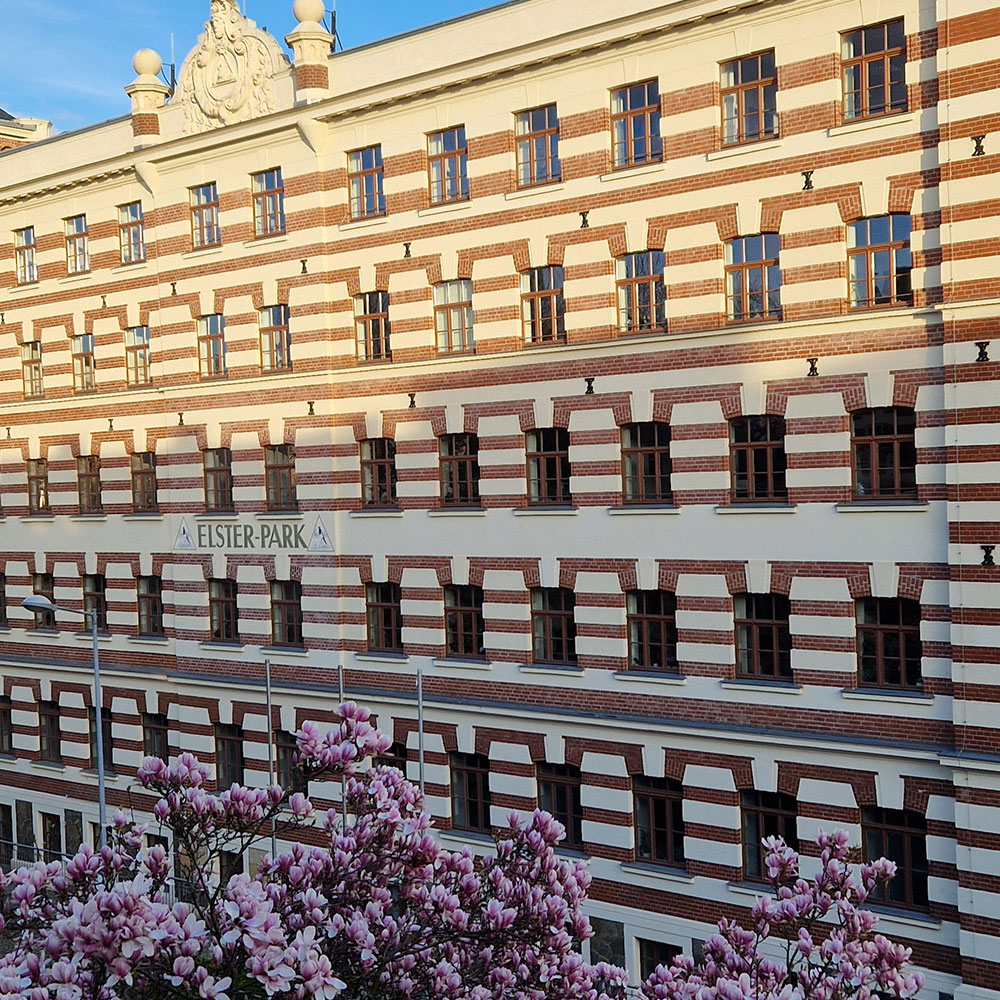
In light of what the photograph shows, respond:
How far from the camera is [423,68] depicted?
85.6 feet

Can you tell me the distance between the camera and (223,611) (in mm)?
30984

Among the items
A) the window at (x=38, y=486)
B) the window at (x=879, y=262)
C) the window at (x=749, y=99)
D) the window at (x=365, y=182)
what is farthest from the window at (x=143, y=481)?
the window at (x=879, y=262)

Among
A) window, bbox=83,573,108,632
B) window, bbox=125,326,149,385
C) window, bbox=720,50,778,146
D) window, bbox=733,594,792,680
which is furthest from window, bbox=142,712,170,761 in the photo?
window, bbox=720,50,778,146

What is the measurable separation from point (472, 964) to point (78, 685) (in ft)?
91.7

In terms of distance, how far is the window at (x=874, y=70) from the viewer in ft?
66.5

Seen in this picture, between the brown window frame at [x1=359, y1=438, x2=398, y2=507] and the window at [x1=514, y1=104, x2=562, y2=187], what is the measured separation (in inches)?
262

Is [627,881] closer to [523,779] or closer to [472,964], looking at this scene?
[523,779]

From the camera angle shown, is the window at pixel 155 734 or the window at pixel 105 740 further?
the window at pixel 105 740

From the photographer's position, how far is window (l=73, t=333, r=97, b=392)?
114 feet

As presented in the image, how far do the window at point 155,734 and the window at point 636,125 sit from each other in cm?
1927

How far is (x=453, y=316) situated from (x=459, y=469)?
10.9 feet

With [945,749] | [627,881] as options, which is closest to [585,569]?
[627,881]

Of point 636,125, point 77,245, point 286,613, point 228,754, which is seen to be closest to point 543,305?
point 636,125

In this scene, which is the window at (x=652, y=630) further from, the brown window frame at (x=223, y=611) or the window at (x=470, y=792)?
the brown window frame at (x=223, y=611)
